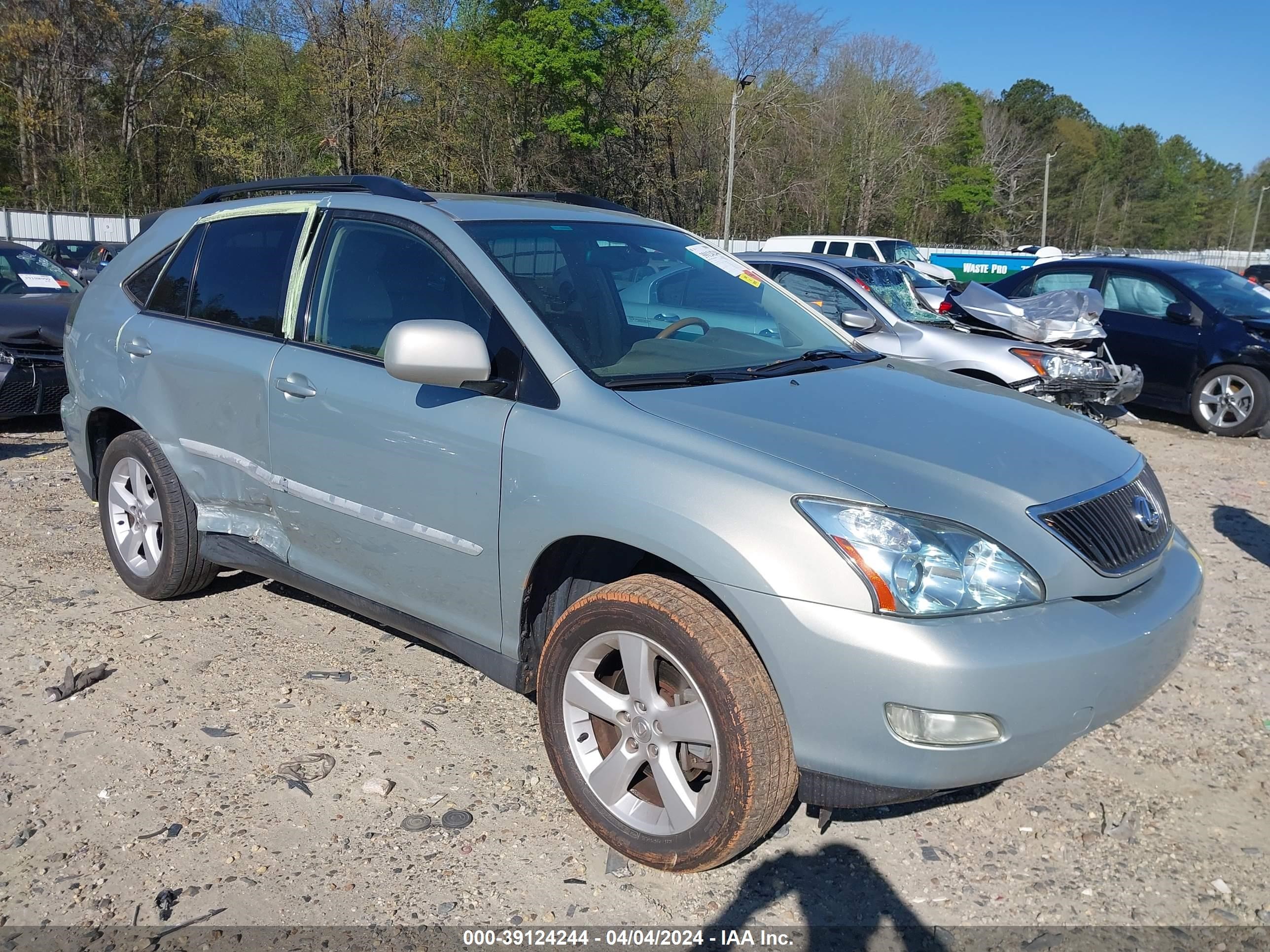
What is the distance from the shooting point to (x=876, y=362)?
378 cm

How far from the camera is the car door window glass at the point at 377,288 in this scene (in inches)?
133

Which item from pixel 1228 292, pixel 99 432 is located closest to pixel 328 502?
pixel 99 432

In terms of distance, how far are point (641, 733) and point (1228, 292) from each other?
1026 centimetres

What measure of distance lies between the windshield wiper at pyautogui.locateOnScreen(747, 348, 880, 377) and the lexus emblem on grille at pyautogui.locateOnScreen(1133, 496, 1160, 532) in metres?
1.10

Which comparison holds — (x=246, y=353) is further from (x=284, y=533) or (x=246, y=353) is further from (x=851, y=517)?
(x=851, y=517)

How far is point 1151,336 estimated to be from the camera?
33.9 feet

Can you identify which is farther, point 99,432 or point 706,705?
point 99,432

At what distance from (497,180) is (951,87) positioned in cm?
4471

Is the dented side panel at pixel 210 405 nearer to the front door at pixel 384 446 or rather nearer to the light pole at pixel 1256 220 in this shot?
the front door at pixel 384 446

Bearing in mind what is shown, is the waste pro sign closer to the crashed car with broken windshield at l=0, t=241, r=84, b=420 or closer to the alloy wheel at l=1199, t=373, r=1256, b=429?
the alloy wheel at l=1199, t=373, r=1256, b=429

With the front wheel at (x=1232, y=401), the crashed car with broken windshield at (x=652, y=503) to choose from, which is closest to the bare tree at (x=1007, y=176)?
the front wheel at (x=1232, y=401)

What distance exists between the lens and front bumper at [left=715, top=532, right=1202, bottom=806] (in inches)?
91.0

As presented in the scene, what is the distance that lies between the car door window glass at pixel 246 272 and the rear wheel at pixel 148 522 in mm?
719

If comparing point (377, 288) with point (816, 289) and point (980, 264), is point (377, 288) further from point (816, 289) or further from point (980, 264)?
point (980, 264)
